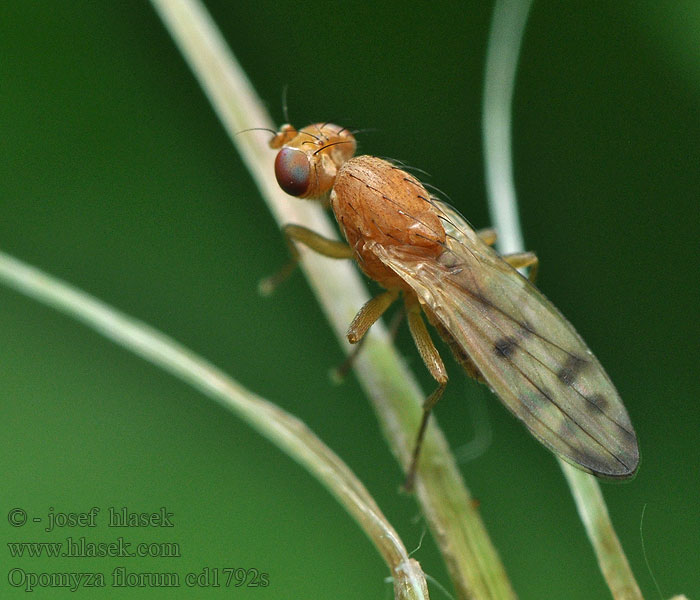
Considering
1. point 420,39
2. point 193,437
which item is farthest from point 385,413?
point 420,39

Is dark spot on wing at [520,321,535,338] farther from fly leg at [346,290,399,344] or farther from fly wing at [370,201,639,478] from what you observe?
fly leg at [346,290,399,344]

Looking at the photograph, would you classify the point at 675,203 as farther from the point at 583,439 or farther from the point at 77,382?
the point at 77,382

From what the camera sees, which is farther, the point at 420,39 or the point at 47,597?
the point at 420,39

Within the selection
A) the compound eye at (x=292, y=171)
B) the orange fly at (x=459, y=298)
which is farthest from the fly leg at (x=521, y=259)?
the compound eye at (x=292, y=171)

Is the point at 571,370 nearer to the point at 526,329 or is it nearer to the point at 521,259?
the point at 526,329

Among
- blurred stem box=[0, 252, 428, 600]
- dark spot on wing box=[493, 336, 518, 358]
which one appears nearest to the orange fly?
dark spot on wing box=[493, 336, 518, 358]

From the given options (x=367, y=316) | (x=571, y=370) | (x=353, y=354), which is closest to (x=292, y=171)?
(x=367, y=316)
